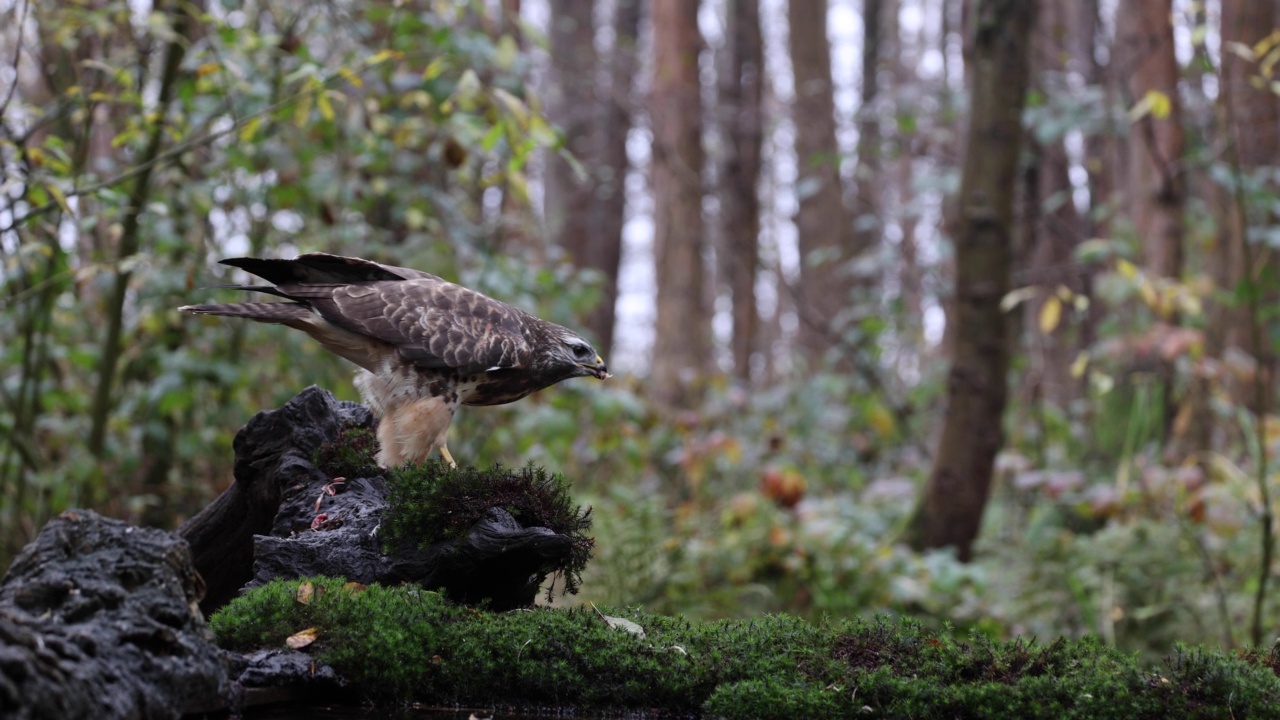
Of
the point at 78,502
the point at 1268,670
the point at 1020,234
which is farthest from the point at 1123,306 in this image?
the point at 78,502

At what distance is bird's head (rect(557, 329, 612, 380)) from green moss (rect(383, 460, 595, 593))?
38.8 inches

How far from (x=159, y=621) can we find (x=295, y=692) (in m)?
0.58

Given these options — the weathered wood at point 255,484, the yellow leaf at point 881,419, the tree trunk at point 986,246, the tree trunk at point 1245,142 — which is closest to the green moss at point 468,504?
the weathered wood at point 255,484

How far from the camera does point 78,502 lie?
7215 millimetres

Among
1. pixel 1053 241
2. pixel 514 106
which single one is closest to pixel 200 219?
pixel 514 106

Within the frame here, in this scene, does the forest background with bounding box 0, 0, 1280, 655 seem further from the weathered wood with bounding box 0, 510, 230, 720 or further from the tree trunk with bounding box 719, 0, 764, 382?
the tree trunk with bounding box 719, 0, 764, 382

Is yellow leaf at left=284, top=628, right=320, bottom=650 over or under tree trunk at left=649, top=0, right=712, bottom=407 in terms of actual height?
under

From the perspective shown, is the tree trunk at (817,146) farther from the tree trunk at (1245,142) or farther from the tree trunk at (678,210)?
the tree trunk at (1245,142)

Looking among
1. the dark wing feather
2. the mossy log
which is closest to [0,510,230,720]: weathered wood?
the mossy log

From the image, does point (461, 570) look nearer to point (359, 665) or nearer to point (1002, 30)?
point (359, 665)

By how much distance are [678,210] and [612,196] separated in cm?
535

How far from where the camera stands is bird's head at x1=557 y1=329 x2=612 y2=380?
183 inches

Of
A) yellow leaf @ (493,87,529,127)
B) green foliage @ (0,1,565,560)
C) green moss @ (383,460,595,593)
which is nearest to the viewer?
green moss @ (383,460,595,593)

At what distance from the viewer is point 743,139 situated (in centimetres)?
1767
